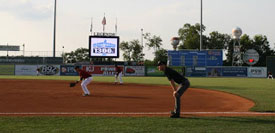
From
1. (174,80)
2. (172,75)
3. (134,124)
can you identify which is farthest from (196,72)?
(134,124)

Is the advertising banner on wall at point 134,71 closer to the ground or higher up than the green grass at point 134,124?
higher up

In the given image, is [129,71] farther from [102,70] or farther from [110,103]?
[110,103]

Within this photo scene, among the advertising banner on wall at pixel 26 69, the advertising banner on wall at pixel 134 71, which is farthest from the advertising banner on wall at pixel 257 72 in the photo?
the advertising banner on wall at pixel 26 69

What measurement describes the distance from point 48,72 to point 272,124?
134 ft

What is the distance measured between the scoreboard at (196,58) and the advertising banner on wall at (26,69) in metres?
21.4

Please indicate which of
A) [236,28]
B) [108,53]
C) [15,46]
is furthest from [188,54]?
[15,46]

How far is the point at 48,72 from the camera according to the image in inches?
1753

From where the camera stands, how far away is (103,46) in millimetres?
37281

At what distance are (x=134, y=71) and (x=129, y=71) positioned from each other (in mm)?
824

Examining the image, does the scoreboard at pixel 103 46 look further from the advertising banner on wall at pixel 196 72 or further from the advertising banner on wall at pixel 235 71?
the advertising banner on wall at pixel 235 71

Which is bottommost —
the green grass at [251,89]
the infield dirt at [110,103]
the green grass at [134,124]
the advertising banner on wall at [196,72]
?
the infield dirt at [110,103]

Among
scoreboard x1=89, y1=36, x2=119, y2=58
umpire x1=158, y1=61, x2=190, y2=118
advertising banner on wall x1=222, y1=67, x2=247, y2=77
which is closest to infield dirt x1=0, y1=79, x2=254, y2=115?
umpire x1=158, y1=61, x2=190, y2=118

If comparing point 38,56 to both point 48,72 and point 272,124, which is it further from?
point 272,124

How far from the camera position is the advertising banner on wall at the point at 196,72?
47750 mm
